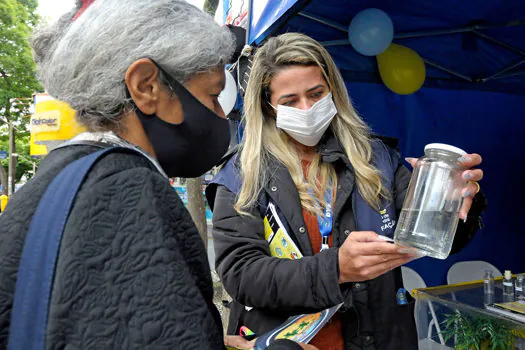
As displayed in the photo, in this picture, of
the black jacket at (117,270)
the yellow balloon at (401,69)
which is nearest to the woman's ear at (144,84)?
the black jacket at (117,270)

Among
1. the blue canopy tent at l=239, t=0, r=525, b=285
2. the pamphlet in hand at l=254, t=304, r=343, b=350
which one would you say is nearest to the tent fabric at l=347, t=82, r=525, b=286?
the blue canopy tent at l=239, t=0, r=525, b=285

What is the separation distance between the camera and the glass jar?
1312 mm

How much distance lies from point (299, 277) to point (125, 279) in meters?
0.85

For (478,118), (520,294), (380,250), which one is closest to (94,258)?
(380,250)

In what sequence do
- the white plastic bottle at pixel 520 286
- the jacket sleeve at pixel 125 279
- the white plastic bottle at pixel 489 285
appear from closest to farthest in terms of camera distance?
the jacket sleeve at pixel 125 279 → the white plastic bottle at pixel 520 286 → the white plastic bottle at pixel 489 285

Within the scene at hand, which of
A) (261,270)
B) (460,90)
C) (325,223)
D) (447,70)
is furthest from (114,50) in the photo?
(460,90)

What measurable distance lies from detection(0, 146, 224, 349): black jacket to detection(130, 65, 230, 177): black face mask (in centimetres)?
21

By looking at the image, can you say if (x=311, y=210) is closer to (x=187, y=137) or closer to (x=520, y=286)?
(x=187, y=137)

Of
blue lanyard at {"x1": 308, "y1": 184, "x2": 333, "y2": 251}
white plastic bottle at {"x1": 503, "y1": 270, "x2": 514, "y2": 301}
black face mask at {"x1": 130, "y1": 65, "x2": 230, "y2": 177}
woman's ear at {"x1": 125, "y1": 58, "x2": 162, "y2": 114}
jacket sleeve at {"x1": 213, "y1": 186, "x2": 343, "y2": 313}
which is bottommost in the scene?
white plastic bottle at {"x1": 503, "y1": 270, "x2": 514, "y2": 301}

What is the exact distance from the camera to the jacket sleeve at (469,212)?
1.57 m

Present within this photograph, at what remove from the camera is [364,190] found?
1616 mm

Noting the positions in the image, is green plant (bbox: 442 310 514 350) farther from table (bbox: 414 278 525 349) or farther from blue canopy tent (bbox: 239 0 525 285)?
blue canopy tent (bbox: 239 0 525 285)

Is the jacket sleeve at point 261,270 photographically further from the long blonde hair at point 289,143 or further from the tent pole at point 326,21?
the tent pole at point 326,21

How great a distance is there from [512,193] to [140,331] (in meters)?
4.87
